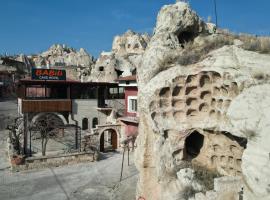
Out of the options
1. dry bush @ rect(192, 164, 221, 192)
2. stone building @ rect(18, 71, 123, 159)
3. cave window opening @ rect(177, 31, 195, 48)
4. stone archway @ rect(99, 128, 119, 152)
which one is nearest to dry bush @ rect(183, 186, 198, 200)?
dry bush @ rect(192, 164, 221, 192)

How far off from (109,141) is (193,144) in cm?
1925

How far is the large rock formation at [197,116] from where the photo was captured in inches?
330

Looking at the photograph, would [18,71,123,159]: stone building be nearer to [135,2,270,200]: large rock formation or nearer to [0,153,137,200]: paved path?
[0,153,137,200]: paved path

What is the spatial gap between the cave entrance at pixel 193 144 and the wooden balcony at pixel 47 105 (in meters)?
22.0

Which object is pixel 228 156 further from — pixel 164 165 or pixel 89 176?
pixel 89 176

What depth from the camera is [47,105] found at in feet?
105

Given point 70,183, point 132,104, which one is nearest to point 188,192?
point 70,183

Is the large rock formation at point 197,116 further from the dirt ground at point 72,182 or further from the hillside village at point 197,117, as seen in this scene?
the dirt ground at point 72,182

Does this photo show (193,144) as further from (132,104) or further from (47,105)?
(47,105)

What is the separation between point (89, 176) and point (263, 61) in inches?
606

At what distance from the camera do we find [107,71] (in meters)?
48.8

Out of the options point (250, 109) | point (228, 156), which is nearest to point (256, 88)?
point (250, 109)

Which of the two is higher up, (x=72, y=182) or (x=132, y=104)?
(x=132, y=104)

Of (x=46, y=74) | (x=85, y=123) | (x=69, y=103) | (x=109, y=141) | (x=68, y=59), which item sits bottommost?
(x=109, y=141)
